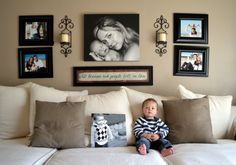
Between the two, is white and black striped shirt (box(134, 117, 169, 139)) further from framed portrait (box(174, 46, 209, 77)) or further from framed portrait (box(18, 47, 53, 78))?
framed portrait (box(18, 47, 53, 78))

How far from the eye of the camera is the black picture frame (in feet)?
9.91

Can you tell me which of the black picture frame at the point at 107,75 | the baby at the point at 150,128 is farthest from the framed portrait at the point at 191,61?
the baby at the point at 150,128

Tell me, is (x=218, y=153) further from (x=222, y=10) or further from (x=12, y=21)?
(x=12, y=21)

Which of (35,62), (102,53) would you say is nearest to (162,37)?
(102,53)

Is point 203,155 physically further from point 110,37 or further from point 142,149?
point 110,37

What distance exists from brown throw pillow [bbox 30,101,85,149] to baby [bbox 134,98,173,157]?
543mm

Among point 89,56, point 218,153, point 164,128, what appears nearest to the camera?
point 218,153

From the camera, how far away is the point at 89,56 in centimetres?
301

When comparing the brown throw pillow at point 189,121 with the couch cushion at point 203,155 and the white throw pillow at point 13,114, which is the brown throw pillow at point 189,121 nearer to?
the couch cushion at point 203,155

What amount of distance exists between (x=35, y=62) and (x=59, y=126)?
1.15 meters

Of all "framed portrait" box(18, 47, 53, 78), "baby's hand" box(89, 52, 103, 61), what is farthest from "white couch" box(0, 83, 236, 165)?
"baby's hand" box(89, 52, 103, 61)

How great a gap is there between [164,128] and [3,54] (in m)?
2.12

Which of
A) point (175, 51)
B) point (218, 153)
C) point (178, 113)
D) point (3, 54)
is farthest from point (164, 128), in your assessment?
point (3, 54)

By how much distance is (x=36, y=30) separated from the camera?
303 cm
